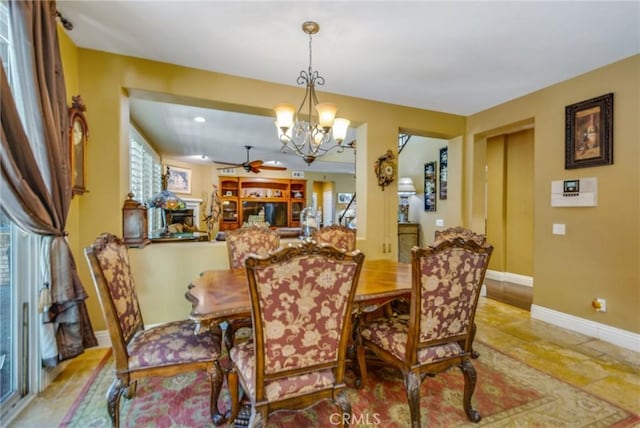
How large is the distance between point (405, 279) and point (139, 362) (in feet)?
5.72

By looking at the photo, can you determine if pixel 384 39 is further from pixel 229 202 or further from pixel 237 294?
pixel 229 202

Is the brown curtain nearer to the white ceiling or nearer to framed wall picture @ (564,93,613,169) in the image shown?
the white ceiling

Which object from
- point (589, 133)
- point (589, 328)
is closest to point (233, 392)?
point (589, 328)

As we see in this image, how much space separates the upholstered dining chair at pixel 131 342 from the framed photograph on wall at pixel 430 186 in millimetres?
4320

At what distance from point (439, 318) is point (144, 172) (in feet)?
17.1

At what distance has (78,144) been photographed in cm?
248

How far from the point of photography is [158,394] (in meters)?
2.02

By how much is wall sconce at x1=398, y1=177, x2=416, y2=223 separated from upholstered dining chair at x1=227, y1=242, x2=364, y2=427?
171 inches

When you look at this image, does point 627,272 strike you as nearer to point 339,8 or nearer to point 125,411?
point 339,8

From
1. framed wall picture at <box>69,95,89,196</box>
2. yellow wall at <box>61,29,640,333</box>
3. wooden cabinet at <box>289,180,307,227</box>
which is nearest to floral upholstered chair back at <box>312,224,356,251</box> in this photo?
yellow wall at <box>61,29,640,333</box>

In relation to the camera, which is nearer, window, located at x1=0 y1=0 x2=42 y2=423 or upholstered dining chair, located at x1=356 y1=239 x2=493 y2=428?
upholstered dining chair, located at x1=356 y1=239 x2=493 y2=428

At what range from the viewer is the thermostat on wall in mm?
3066

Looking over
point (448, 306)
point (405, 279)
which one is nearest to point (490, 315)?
point (405, 279)

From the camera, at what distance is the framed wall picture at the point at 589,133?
294 cm
